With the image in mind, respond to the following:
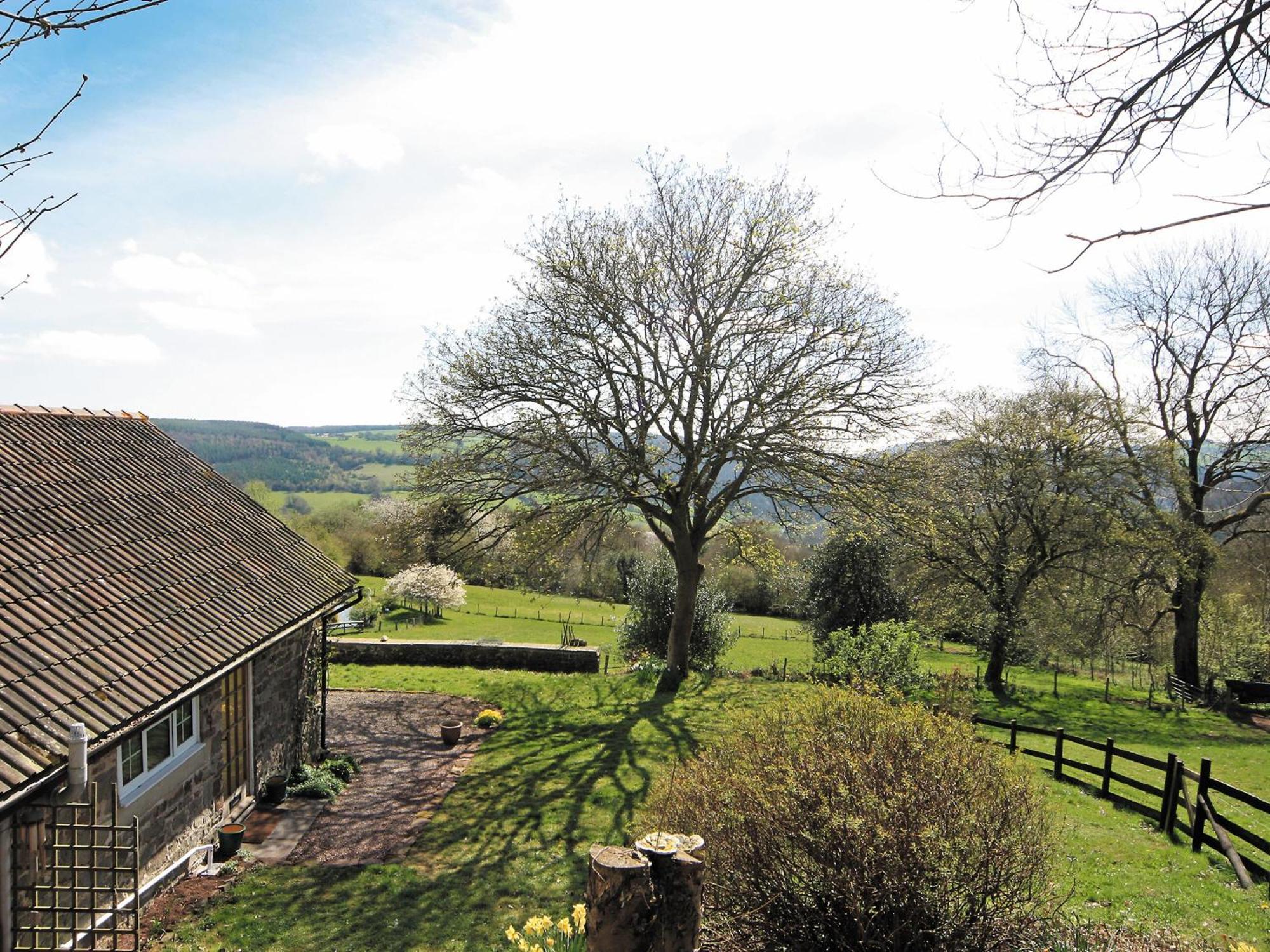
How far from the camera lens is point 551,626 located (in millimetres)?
36719

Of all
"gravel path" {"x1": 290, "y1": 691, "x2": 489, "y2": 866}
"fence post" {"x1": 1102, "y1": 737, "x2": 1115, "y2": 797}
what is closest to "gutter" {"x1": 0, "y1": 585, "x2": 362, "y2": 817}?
"gravel path" {"x1": 290, "y1": 691, "x2": 489, "y2": 866}

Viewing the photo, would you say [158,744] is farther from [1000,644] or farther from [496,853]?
[1000,644]

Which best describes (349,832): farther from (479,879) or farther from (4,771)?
(4,771)

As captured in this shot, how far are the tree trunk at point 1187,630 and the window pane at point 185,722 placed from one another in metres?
25.3

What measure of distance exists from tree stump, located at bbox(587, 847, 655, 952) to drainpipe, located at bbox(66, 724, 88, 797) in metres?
3.53

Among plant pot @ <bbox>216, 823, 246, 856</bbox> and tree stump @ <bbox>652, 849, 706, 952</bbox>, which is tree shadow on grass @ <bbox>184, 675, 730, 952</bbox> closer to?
plant pot @ <bbox>216, 823, 246, 856</bbox>

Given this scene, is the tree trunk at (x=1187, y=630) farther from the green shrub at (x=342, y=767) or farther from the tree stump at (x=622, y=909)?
the tree stump at (x=622, y=909)

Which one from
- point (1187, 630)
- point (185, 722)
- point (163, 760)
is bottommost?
point (1187, 630)

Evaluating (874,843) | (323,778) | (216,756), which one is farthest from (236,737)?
(874,843)

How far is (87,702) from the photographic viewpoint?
5.61 meters

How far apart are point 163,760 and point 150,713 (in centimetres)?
205

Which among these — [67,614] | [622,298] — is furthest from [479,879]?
[622,298]

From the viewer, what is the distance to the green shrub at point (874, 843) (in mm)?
4848

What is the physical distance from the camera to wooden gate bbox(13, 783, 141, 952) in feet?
17.3
